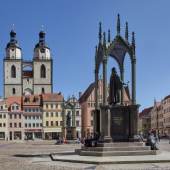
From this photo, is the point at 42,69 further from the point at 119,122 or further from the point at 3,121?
the point at 119,122

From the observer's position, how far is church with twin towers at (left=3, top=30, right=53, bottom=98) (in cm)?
13538

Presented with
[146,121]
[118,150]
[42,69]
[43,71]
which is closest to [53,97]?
[43,71]

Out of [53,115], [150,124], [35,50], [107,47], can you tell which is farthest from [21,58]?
[107,47]

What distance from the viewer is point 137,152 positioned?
2384cm

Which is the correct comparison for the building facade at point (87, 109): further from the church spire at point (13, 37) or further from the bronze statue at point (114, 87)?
the bronze statue at point (114, 87)

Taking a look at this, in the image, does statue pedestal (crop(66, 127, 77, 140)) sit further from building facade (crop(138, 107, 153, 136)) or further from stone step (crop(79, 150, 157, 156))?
building facade (crop(138, 107, 153, 136))

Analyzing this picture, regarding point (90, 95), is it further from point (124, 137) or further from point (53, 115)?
point (124, 137)

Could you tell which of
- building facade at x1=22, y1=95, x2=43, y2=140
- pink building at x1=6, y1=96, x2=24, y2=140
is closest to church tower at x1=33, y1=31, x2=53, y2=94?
building facade at x1=22, y1=95, x2=43, y2=140

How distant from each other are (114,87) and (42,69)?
113 meters

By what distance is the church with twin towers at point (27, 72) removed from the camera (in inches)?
5330

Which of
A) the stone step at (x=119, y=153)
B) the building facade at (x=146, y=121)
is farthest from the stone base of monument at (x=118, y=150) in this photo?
the building facade at (x=146, y=121)

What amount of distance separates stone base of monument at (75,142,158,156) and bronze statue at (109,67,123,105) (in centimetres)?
305

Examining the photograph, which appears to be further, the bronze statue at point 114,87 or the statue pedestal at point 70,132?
the statue pedestal at point 70,132

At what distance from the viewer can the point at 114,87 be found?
27.7 metres
